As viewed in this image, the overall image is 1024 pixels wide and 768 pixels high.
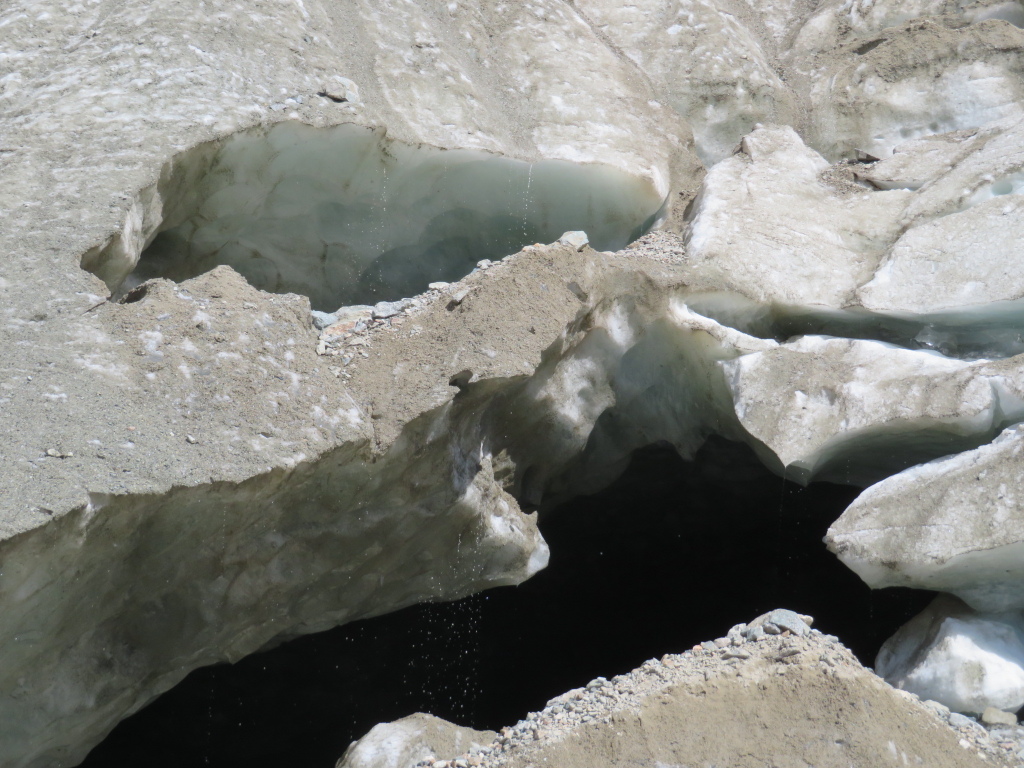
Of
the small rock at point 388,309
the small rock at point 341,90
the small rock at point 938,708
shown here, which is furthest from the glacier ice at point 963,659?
the small rock at point 341,90

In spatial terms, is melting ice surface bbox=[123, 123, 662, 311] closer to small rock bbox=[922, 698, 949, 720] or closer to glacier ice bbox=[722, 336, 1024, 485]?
glacier ice bbox=[722, 336, 1024, 485]

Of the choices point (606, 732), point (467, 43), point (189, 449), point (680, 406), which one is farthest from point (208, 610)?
point (467, 43)

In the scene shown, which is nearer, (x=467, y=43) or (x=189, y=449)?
(x=189, y=449)

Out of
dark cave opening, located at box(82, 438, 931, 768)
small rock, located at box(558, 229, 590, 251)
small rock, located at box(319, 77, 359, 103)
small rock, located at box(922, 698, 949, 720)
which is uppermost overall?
small rock, located at box(319, 77, 359, 103)

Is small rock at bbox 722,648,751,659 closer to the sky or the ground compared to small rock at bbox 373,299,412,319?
closer to the ground

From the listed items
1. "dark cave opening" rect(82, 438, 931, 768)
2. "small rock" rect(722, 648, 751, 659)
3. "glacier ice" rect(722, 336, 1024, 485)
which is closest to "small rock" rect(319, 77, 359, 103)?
"glacier ice" rect(722, 336, 1024, 485)

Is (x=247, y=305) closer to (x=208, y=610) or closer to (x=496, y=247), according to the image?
(x=208, y=610)
